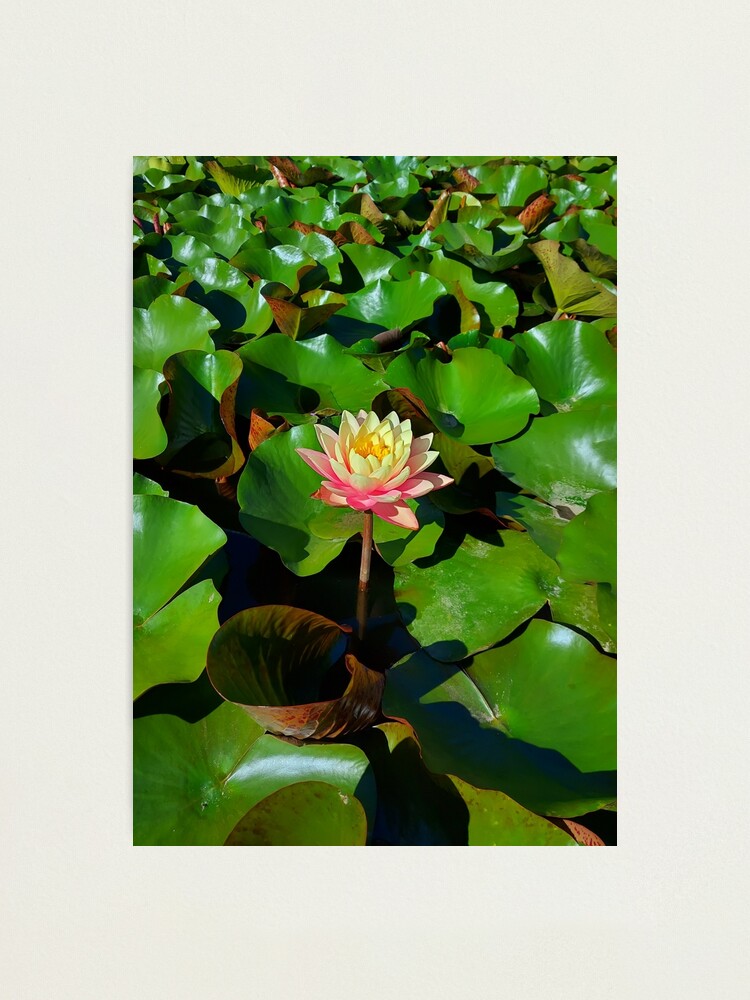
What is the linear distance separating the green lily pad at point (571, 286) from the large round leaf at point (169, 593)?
0.85m

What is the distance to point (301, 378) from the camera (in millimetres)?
1489

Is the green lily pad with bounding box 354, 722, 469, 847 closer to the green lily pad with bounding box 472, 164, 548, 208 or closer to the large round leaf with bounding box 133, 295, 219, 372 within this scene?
the large round leaf with bounding box 133, 295, 219, 372

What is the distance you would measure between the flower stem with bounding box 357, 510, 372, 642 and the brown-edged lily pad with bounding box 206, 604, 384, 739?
0.20 ft

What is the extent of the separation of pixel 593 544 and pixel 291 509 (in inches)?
20.2

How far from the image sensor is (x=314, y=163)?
1.49m

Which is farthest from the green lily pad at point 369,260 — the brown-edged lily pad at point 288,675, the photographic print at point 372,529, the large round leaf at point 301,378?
the brown-edged lily pad at point 288,675

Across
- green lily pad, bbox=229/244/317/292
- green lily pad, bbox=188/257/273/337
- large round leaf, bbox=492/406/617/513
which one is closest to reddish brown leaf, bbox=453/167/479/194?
green lily pad, bbox=229/244/317/292

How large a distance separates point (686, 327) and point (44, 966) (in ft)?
5.24

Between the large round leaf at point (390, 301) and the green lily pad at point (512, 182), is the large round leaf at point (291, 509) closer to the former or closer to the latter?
the large round leaf at point (390, 301)

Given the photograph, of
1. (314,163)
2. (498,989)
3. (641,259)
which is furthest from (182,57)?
(498,989)

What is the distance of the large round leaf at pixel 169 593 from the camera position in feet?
4.06

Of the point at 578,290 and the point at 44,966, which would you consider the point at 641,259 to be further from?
the point at 44,966

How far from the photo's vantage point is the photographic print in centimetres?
118

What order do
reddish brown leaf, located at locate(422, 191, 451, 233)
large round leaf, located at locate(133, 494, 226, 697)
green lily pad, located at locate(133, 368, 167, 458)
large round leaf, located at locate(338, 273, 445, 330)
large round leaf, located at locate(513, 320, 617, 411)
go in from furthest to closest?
reddish brown leaf, located at locate(422, 191, 451, 233)
large round leaf, located at locate(338, 273, 445, 330)
large round leaf, located at locate(513, 320, 617, 411)
green lily pad, located at locate(133, 368, 167, 458)
large round leaf, located at locate(133, 494, 226, 697)
